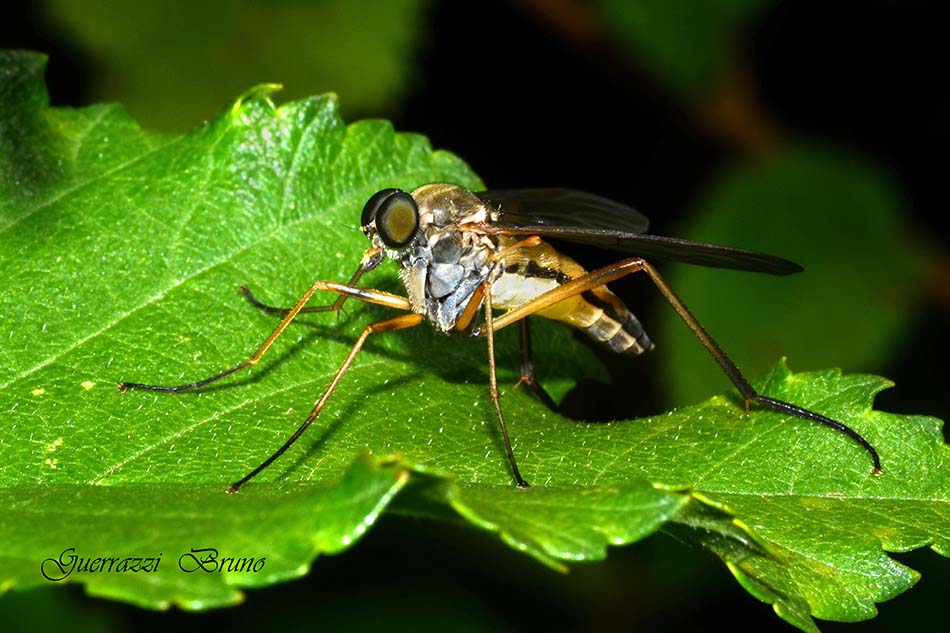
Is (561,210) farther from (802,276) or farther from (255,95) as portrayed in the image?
(802,276)

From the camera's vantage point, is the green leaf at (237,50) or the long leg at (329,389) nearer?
the long leg at (329,389)

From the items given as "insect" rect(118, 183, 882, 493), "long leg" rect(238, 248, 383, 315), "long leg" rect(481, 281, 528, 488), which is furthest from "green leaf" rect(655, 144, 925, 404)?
A: "long leg" rect(238, 248, 383, 315)

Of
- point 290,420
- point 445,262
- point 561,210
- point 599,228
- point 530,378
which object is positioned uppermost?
point 599,228

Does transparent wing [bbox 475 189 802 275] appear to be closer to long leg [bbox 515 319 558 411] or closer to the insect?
the insect

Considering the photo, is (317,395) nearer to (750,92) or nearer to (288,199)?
(288,199)

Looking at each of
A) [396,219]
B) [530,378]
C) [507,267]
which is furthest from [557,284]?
[396,219]

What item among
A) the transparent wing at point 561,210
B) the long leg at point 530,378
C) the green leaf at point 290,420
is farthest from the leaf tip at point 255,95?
the long leg at point 530,378

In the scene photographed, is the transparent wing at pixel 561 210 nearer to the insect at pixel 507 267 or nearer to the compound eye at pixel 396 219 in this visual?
the insect at pixel 507 267

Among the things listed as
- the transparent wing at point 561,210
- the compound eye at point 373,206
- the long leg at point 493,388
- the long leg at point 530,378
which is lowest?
the long leg at point 530,378
